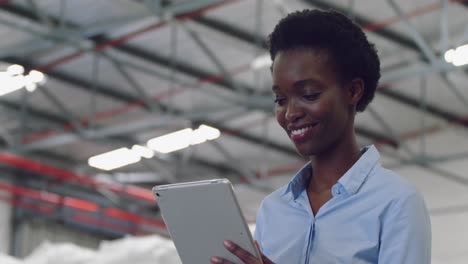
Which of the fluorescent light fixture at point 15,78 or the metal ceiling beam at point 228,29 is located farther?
the fluorescent light fixture at point 15,78

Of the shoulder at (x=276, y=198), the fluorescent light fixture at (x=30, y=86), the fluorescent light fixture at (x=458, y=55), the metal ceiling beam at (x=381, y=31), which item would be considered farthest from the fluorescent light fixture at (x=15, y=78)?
the shoulder at (x=276, y=198)

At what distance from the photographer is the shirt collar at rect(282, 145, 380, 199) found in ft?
5.90

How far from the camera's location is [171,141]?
14289 millimetres

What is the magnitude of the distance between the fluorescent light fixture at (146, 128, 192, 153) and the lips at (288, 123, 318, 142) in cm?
1211

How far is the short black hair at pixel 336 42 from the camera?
71.3 inches

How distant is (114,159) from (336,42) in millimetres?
14461

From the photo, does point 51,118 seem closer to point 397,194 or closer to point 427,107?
point 427,107

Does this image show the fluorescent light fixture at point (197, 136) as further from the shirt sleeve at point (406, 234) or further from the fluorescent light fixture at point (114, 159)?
the shirt sleeve at point (406, 234)

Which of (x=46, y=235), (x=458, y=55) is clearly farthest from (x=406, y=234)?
(x=46, y=235)

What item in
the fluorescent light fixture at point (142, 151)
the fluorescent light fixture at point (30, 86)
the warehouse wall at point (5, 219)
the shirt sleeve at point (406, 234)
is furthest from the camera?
the warehouse wall at point (5, 219)

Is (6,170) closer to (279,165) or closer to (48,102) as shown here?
(48,102)

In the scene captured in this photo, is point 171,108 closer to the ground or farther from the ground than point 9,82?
farther from the ground

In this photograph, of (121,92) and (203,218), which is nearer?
(203,218)

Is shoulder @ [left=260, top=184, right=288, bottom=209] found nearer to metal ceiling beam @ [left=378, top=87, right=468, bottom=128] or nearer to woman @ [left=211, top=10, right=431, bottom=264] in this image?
woman @ [left=211, top=10, right=431, bottom=264]
